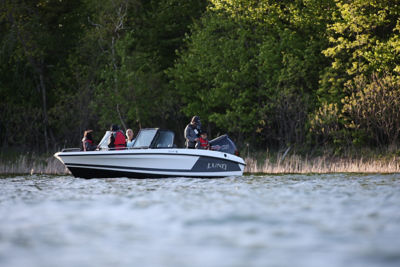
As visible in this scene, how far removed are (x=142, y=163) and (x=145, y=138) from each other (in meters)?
0.81

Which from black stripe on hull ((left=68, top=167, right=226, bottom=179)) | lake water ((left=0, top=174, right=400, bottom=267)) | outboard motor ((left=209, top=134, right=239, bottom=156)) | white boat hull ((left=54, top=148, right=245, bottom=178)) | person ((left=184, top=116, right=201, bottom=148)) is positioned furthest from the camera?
outboard motor ((left=209, top=134, right=239, bottom=156))

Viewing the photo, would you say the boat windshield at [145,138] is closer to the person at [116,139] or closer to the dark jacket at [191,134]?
the person at [116,139]

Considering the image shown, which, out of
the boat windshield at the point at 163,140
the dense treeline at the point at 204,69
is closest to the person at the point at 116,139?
the boat windshield at the point at 163,140

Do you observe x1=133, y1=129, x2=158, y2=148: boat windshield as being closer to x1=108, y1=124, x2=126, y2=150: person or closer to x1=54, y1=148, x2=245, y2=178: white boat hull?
x1=108, y1=124, x2=126, y2=150: person

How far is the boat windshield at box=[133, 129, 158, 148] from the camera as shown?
18.8 metres

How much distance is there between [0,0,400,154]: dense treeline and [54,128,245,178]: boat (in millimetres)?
10598

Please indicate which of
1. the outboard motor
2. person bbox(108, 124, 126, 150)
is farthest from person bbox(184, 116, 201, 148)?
person bbox(108, 124, 126, 150)

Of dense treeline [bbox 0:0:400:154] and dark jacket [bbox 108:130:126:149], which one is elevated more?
dense treeline [bbox 0:0:400:154]

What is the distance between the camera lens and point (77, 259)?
6.45 m

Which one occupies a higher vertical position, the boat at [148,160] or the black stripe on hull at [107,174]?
the boat at [148,160]

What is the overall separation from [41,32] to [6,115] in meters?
4.74

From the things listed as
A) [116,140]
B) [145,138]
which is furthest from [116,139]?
[145,138]

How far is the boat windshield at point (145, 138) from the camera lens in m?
18.8

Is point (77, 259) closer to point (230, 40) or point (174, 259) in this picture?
point (174, 259)
